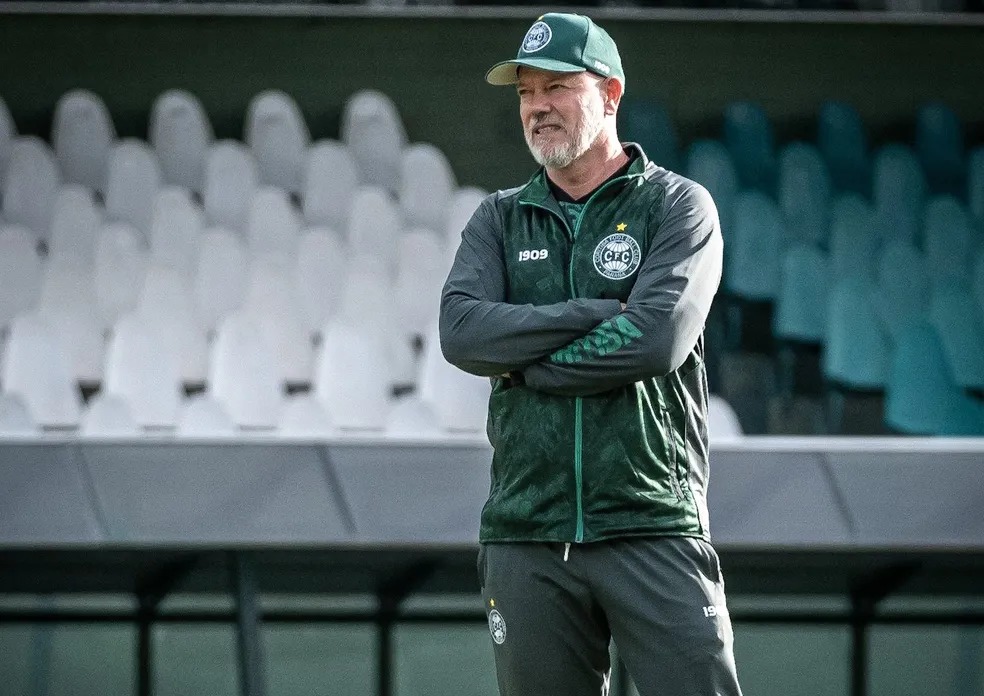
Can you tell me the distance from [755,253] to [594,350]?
2913 mm

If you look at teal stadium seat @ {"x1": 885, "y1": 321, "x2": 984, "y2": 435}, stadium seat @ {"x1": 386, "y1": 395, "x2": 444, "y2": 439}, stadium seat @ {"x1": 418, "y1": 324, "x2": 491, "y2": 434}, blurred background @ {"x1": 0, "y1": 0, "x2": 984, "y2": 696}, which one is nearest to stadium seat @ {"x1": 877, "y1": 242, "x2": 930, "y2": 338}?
blurred background @ {"x1": 0, "y1": 0, "x2": 984, "y2": 696}

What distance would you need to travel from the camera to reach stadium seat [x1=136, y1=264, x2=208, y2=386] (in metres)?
3.96

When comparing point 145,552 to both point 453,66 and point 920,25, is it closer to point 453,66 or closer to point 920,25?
point 453,66

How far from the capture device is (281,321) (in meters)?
4.02

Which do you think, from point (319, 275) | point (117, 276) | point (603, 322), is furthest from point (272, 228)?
point (603, 322)

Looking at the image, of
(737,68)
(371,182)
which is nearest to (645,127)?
(737,68)

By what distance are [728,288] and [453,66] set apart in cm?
155

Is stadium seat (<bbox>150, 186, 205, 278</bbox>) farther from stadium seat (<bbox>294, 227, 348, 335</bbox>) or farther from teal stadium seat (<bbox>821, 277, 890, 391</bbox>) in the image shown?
teal stadium seat (<bbox>821, 277, 890, 391</bbox>)

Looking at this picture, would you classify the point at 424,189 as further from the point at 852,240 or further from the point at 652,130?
the point at 852,240

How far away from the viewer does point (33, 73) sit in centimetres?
534

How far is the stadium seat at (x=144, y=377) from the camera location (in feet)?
11.9

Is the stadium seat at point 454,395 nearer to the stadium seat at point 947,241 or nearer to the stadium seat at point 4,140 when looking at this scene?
the stadium seat at point 947,241

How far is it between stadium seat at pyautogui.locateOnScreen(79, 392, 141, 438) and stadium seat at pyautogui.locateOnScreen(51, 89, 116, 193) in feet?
5.20

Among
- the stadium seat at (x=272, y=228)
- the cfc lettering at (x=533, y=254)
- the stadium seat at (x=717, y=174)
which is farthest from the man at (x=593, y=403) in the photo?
the stadium seat at (x=717, y=174)
